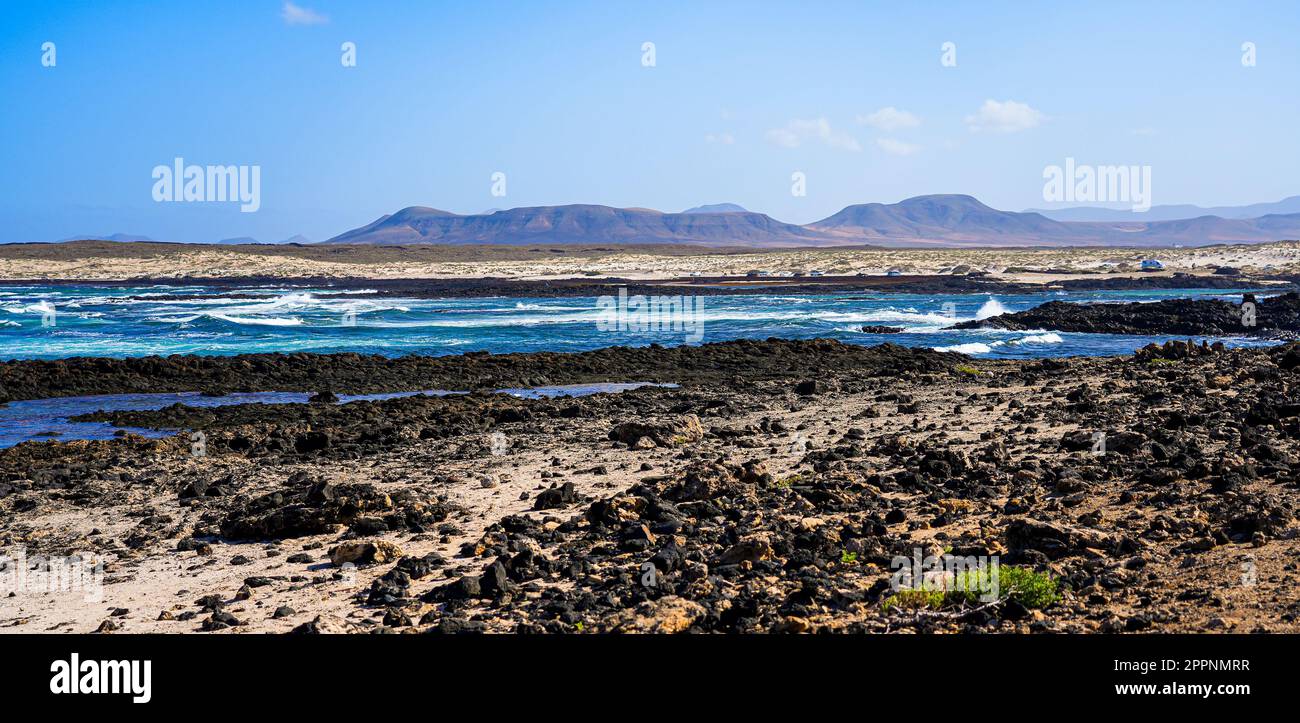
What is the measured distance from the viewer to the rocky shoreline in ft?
20.8

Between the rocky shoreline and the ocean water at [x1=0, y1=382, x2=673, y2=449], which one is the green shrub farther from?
the ocean water at [x1=0, y1=382, x2=673, y2=449]

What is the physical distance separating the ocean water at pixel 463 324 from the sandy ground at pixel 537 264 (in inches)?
937

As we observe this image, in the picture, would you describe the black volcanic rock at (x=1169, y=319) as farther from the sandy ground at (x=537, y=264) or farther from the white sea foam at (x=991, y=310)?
the sandy ground at (x=537, y=264)

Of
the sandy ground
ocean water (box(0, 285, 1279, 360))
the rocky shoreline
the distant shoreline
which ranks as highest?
the sandy ground

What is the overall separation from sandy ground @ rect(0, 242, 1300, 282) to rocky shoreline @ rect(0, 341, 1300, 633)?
6442 centimetres

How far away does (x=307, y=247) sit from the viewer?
5418 inches

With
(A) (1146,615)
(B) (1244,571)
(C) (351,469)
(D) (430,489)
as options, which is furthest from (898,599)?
(C) (351,469)

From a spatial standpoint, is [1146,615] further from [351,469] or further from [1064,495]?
[351,469]

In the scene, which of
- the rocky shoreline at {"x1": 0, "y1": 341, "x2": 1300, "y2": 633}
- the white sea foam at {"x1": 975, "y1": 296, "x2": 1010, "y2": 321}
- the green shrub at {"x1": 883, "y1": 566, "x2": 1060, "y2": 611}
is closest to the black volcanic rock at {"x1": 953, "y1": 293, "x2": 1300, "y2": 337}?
the white sea foam at {"x1": 975, "y1": 296, "x2": 1010, "y2": 321}

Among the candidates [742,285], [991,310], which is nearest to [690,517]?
[991,310]

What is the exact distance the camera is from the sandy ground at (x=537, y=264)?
3343 inches

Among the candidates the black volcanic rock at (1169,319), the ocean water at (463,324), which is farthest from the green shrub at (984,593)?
the black volcanic rock at (1169,319)

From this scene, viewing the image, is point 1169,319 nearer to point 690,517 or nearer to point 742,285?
point 690,517
